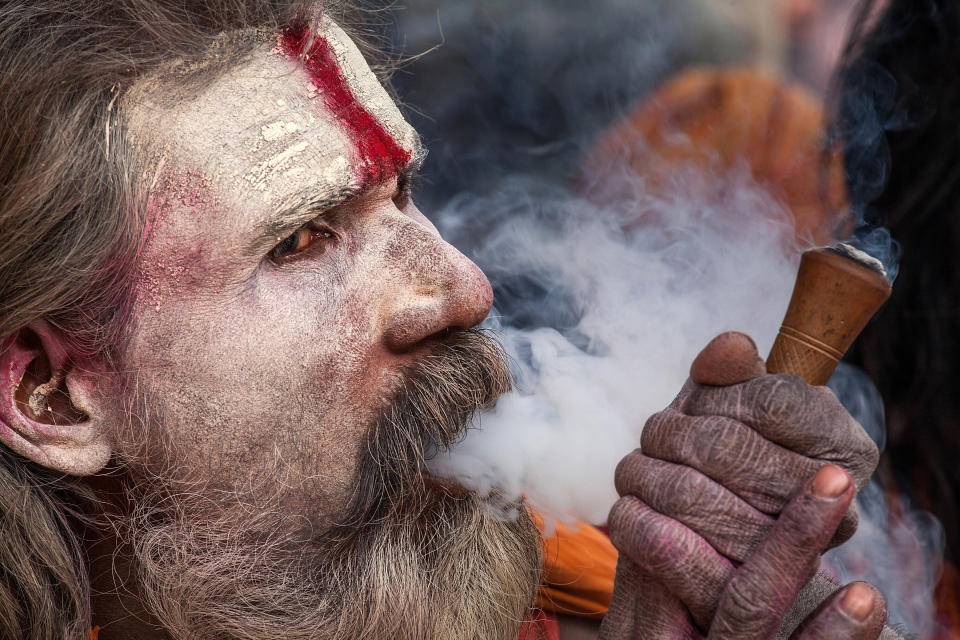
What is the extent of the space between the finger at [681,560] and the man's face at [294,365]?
1.43ft

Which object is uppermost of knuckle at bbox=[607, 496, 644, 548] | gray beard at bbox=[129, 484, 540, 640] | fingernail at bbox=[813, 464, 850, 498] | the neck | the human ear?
fingernail at bbox=[813, 464, 850, 498]

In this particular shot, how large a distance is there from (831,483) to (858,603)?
0.17 metres

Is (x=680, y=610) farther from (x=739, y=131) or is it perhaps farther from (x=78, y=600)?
(x=739, y=131)

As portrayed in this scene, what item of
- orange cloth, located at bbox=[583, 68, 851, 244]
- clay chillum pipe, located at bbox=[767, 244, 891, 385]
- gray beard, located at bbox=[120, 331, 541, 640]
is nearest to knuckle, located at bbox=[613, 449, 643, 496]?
clay chillum pipe, located at bbox=[767, 244, 891, 385]

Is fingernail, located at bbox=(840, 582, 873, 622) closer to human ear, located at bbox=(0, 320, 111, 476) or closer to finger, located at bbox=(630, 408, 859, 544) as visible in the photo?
Answer: finger, located at bbox=(630, 408, 859, 544)

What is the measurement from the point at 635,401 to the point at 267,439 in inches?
35.8

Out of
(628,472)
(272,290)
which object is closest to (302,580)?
(272,290)

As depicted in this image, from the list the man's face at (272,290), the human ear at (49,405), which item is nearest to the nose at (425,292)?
the man's face at (272,290)

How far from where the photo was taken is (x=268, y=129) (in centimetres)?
129

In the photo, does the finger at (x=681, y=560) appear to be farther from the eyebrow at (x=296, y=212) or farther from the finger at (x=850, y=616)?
the eyebrow at (x=296, y=212)

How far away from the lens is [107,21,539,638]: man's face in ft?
4.21

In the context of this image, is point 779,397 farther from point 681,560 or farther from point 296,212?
point 296,212

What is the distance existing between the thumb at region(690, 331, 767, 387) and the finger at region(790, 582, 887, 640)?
0.29 meters

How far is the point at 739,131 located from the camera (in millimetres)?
3598
